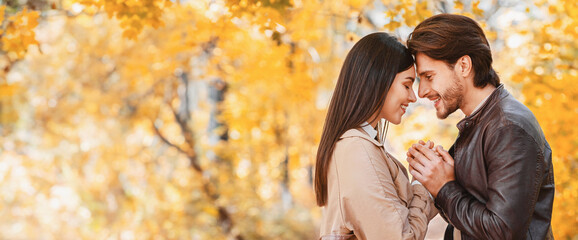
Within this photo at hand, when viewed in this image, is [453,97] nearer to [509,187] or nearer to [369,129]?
[369,129]

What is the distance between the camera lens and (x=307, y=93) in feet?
25.5

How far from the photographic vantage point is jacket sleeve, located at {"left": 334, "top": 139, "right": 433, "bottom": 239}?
1.78 meters

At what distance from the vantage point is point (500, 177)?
1.66 m

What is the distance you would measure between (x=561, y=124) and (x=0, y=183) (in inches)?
395

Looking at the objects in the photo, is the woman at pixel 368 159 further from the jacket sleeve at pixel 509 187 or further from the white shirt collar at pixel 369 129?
the jacket sleeve at pixel 509 187

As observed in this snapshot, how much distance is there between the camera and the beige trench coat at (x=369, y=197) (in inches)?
70.4

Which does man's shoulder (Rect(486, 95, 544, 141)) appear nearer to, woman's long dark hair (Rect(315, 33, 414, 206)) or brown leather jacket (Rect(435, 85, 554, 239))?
brown leather jacket (Rect(435, 85, 554, 239))

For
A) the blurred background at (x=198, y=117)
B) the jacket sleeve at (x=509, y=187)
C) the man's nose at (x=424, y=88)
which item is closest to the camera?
the jacket sleeve at (x=509, y=187)

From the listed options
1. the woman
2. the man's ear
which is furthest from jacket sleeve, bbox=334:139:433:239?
the man's ear

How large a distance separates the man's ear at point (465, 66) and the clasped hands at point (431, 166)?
0.29 metres

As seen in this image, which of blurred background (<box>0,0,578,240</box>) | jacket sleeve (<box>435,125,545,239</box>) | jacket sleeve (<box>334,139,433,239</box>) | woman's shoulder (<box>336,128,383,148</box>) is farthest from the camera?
blurred background (<box>0,0,578,240</box>)

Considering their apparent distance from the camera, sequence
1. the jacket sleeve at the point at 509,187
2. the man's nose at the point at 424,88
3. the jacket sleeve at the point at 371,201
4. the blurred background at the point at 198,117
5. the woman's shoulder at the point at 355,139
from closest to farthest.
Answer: the jacket sleeve at the point at 509,187 → the jacket sleeve at the point at 371,201 → the woman's shoulder at the point at 355,139 → the man's nose at the point at 424,88 → the blurred background at the point at 198,117

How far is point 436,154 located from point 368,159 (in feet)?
0.85

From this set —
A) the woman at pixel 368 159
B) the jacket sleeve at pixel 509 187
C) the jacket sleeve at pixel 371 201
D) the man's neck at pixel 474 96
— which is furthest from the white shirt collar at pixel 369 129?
the jacket sleeve at pixel 509 187
